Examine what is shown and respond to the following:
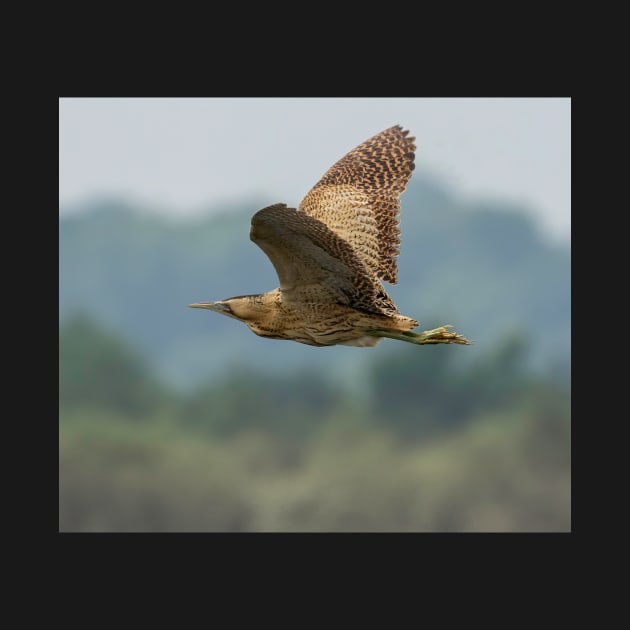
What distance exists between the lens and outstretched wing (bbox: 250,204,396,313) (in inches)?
227

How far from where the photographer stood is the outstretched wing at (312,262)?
5773mm

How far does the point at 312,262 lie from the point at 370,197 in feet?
3.91

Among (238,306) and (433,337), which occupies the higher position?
(238,306)

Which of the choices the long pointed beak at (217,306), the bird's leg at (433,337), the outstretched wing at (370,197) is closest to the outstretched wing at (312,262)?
the bird's leg at (433,337)

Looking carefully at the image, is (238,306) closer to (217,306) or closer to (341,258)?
(217,306)

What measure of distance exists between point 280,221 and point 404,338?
1.07 m

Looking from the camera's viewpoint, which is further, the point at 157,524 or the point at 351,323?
the point at 157,524

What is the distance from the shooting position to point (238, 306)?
650cm

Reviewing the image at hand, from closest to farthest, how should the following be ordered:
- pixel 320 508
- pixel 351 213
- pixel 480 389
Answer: pixel 351 213, pixel 320 508, pixel 480 389

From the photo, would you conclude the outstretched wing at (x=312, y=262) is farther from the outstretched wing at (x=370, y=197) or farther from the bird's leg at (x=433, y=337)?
the outstretched wing at (x=370, y=197)

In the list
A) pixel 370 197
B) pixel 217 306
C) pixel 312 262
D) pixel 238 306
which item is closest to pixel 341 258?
pixel 312 262

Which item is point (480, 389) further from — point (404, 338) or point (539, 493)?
point (404, 338)

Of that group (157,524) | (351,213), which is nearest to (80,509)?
(157,524)

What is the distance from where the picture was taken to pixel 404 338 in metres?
6.46
